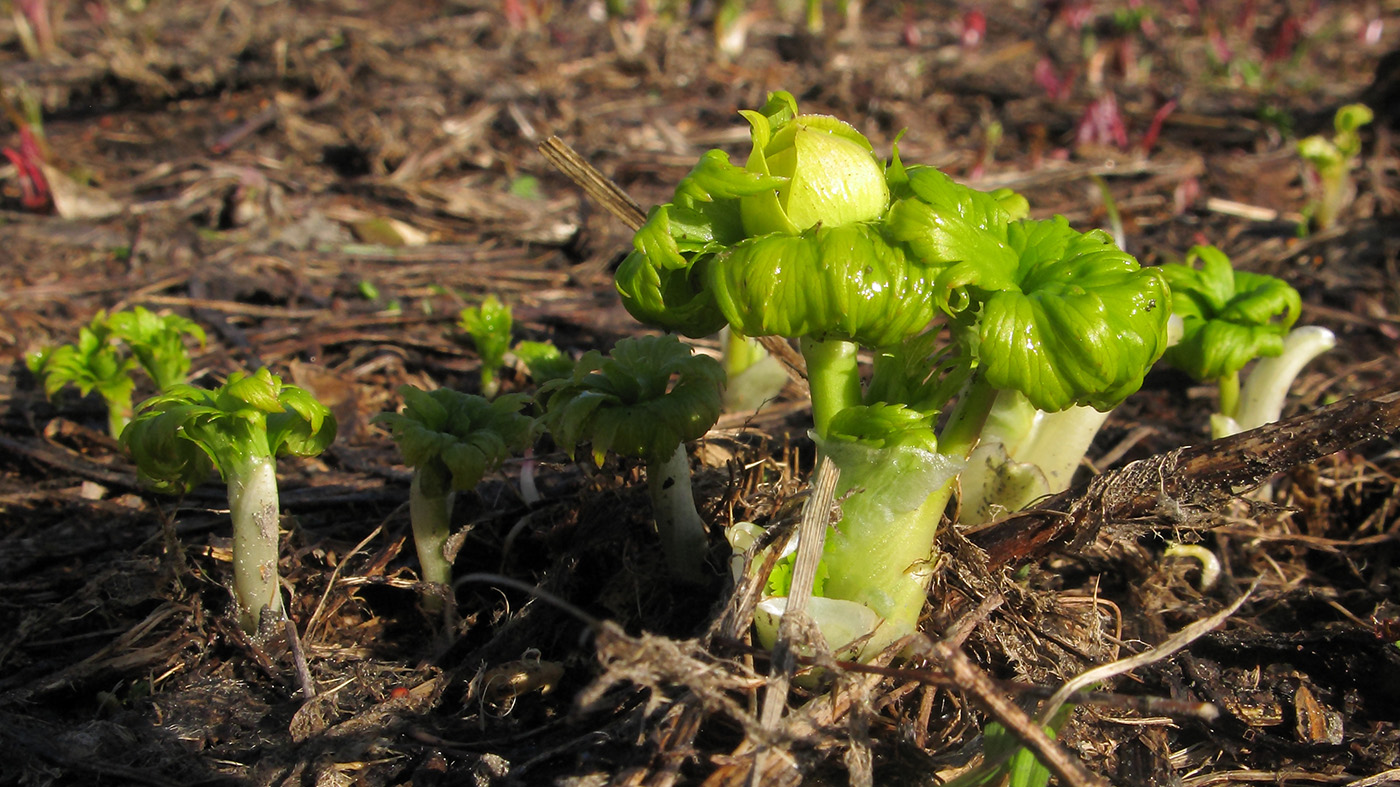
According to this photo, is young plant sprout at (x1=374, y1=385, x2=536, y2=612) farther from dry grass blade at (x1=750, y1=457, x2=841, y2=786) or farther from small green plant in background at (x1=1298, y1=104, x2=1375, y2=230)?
small green plant in background at (x1=1298, y1=104, x2=1375, y2=230)

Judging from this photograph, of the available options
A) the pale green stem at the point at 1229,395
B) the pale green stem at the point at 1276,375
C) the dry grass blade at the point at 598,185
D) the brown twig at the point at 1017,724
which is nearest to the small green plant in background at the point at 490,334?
the dry grass blade at the point at 598,185

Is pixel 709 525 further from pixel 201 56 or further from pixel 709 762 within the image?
pixel 201 56

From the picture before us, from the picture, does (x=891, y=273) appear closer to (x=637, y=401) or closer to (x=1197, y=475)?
(x=637, y=401)

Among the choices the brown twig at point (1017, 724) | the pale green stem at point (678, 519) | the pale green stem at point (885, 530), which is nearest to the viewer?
the brown twig at point (1017, 724)

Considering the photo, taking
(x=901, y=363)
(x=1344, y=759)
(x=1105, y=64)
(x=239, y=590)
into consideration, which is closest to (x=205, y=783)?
(x=239, y=590)

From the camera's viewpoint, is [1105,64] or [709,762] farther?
[1105,64]

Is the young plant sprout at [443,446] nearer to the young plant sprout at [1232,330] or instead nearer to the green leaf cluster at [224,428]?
the green leaf cluster at [224,428]
